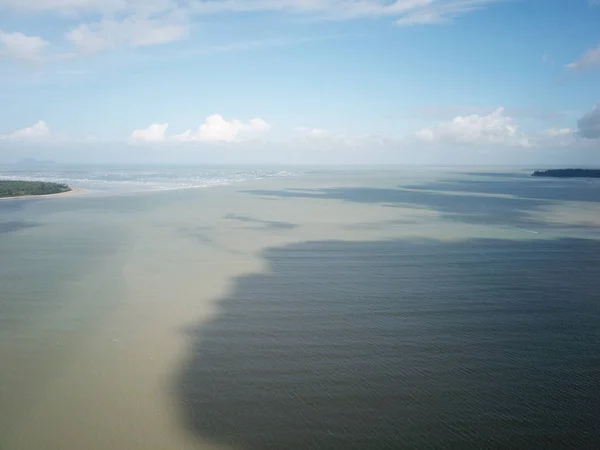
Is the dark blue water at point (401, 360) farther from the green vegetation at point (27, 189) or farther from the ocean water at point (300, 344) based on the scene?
the green vegetation at point (27, 189)

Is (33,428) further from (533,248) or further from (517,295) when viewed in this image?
(533,248)

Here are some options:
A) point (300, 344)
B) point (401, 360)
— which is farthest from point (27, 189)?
point (401, 360)

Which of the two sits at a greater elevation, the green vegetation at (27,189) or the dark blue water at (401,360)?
the green vegetation at (27,189)

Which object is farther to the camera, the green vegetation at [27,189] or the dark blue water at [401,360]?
the green vegetation at [27,189]

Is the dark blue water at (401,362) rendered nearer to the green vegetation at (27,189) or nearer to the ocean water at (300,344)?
the ocean water at (300,344)

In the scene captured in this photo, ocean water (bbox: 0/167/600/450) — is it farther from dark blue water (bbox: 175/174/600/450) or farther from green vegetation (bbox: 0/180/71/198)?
green vegetation (bbox: 0/180/71/198)

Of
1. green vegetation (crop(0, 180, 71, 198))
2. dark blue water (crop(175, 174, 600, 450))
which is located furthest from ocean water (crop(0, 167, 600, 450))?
green vegetation (crop(0, 180, 71, 198))

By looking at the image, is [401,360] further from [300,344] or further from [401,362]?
[300,344]

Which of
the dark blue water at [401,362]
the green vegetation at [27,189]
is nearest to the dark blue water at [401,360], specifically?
the dark blue water at [401,362]
